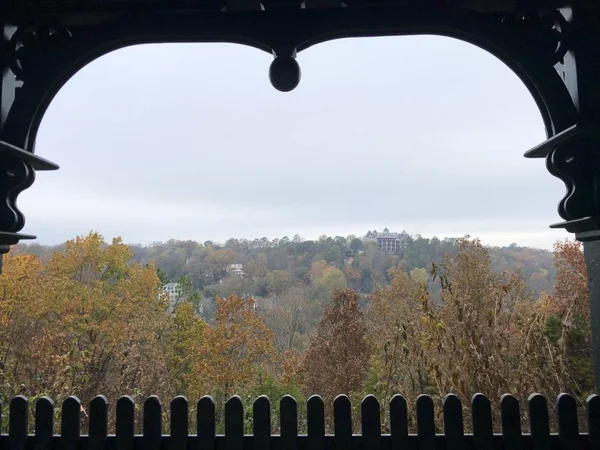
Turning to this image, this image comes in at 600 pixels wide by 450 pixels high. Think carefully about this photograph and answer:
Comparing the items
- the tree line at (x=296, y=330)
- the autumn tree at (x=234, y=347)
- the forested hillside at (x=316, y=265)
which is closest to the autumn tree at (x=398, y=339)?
the tree line at (x=296, y=330)

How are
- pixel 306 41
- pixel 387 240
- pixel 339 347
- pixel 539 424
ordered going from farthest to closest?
1. pixel 387 240
2. pixel 339 347
3. pixel 306 41
4. pixel 539 424

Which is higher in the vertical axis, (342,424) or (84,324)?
(84,324)

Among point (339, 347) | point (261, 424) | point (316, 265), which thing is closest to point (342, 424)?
point (261, 424)

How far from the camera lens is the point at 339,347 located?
11.5 feet

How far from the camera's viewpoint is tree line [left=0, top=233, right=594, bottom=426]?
11.2 ft

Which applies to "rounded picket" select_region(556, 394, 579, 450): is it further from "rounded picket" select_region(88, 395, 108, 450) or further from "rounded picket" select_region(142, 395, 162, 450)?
"rounded picket" select_region(88, 395, 108, 450)

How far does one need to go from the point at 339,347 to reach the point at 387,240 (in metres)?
1.14

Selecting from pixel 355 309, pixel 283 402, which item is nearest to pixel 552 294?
pixel 355 309

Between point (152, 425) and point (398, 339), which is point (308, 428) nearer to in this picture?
point (152, 425)

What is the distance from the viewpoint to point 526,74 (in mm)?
1405

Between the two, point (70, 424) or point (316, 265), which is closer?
point (70, 424)

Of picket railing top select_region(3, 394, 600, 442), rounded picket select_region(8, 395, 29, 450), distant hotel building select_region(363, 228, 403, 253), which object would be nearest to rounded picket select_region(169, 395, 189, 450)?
picket railing top select_region(3, 394, 600, 442)

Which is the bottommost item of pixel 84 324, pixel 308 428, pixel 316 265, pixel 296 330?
pixel 308 428

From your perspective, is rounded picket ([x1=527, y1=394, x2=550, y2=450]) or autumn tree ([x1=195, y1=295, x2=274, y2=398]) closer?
rounded picket ([x1=527, y1=394, x2=550, y2=450])
